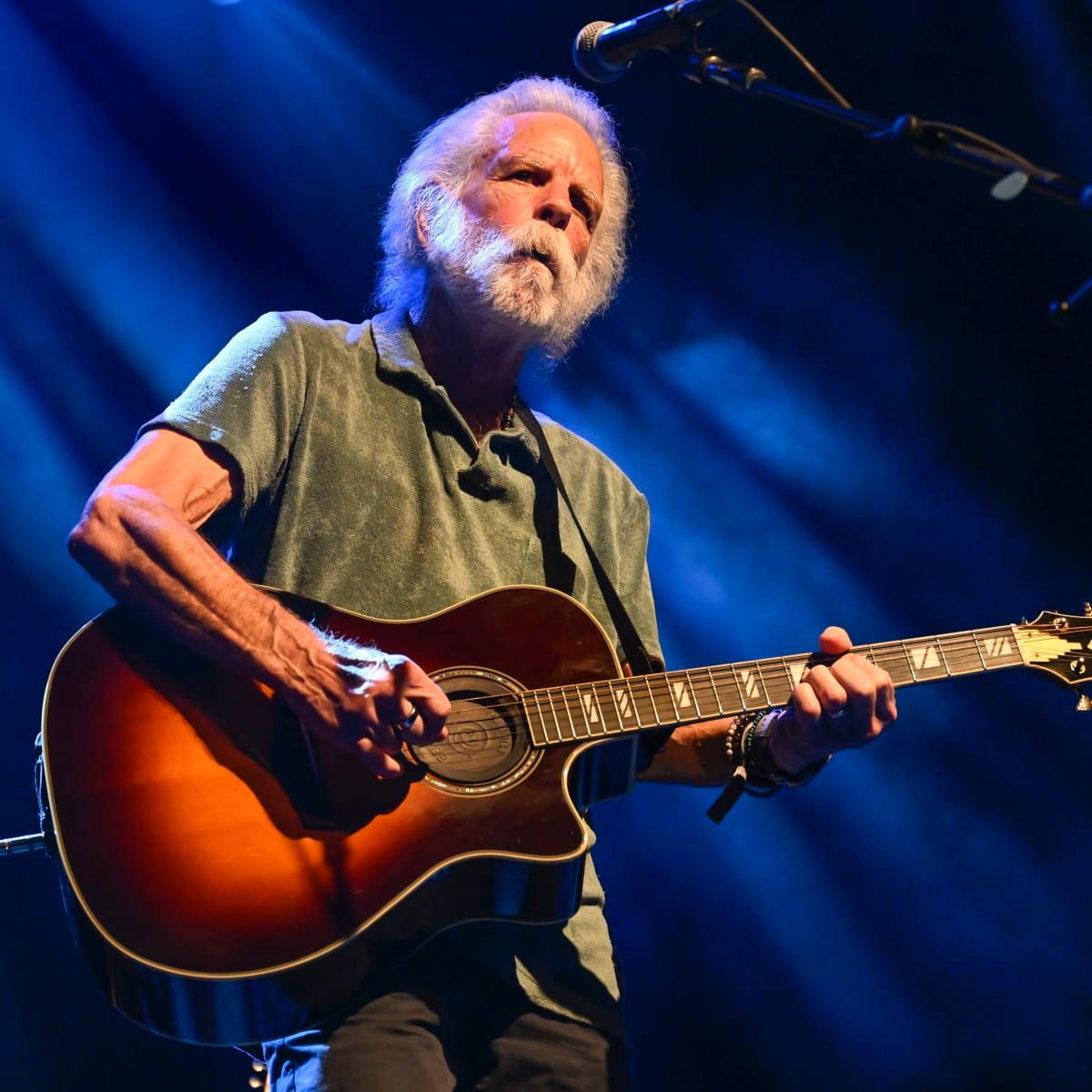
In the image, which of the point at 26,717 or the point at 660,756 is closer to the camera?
the point at 660,756

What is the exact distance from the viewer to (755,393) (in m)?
5.05

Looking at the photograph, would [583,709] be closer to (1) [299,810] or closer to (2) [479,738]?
(2) [479,738]

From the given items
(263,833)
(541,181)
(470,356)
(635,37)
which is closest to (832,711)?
(263,833)

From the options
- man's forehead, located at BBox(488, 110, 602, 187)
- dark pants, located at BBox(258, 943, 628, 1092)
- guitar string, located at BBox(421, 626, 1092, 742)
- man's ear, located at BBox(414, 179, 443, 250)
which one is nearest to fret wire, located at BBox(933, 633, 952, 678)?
guitar string, located at BBox(421, 626, 1092, 742)

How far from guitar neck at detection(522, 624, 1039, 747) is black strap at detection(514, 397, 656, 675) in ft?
0.65

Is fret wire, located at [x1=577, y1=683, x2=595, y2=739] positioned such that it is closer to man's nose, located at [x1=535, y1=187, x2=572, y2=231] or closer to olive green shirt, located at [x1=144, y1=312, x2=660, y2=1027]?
olive green shirt, located at [x1=144, y1=312, x2=660, y2=1027]

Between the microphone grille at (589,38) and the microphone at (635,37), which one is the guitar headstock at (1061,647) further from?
the microphone grille at (589,38)

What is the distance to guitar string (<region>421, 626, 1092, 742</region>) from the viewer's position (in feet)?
7.88

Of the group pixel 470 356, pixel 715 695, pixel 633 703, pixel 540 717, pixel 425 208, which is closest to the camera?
pixel 540 717

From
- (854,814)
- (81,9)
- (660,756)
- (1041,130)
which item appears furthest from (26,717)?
(1041,130)

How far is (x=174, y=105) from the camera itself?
477cm

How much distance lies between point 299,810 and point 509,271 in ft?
5.62

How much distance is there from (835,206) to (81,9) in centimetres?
354

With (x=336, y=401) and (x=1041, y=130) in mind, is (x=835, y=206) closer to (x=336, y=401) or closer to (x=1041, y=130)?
(x=1041, y=130)
